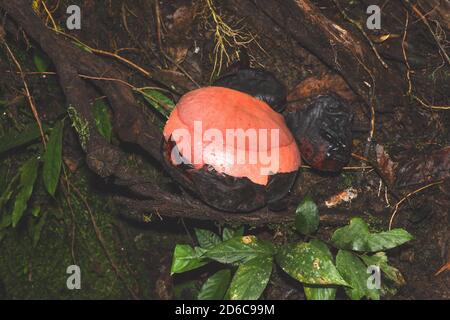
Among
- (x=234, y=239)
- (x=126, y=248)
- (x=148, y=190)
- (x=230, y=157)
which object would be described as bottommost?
(x=126, y=248)

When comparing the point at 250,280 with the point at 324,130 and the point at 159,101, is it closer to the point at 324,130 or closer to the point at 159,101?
the point at 324,130

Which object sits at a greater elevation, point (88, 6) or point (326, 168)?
point (88, 6)

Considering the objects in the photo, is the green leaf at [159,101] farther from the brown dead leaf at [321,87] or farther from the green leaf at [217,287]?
the green leaf at [217,287]

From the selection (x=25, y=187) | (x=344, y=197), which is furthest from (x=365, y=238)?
(x=25, y=187)

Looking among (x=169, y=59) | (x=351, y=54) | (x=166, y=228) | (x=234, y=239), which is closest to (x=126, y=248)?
(x=166, y=228)

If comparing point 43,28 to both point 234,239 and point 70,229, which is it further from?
point 234,239
